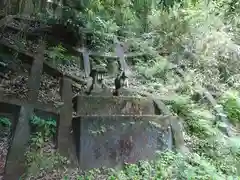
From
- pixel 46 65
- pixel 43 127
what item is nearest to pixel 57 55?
pixel 46 65

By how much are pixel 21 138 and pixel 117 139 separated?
1.58 meters

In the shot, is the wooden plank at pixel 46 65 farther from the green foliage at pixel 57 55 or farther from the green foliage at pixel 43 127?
the green foliage at pixel 43 127

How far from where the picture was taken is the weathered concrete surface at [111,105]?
5.44 meters

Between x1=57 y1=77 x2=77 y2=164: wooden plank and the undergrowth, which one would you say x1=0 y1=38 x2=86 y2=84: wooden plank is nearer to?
the undergrowth

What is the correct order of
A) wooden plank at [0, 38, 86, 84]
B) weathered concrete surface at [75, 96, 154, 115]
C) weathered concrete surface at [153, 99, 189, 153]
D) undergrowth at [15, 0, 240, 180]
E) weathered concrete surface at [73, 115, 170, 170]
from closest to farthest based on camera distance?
weathered concrete surface at [73, 115, 170, 170] < undergrowth at [15, 0, 240, 180] < weathered concrete surface at [75, 96, 154, 115] < weathered concrete surface at [153, 99, 189, 153] < wooden plank at [0, 38, 86, 84]

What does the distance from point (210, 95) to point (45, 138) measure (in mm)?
4652

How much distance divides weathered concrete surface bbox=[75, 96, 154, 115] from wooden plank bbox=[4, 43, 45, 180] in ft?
2.82

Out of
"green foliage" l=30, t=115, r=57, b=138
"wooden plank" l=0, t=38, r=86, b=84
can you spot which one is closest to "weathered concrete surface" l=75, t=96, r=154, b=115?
"green foliage" l=30, t=115, r=57, b=138

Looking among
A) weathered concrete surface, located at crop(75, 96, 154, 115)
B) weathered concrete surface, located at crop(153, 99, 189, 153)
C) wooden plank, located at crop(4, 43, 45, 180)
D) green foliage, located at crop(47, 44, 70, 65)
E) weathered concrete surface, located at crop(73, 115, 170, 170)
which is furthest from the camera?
green foliage, located at crop(47, 44, 70, 65)

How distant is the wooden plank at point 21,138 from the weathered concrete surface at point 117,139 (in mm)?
803

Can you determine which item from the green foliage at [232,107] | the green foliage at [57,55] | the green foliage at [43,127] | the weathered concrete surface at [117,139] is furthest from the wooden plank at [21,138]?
the green foliage at [232,107]

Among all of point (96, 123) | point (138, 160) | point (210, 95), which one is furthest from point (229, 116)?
point (96, 123)

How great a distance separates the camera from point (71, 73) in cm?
710

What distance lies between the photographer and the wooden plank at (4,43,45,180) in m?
4.27
